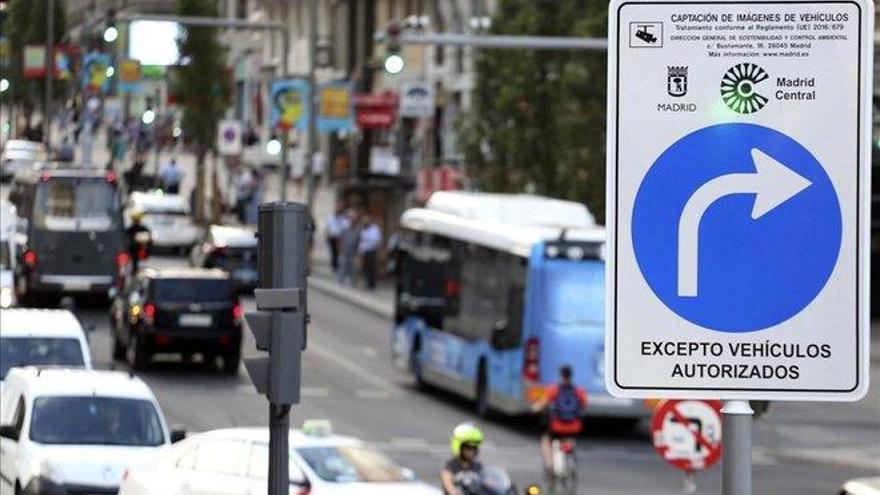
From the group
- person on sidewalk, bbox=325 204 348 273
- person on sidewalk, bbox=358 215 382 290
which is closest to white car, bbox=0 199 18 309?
person on sidewalk, bbox=358 215 382 290

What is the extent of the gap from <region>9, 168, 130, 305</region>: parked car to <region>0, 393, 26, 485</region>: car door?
74.1ft

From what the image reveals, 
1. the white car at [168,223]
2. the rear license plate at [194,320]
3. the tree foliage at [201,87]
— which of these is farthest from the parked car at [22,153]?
the rear license plate at [194,320]

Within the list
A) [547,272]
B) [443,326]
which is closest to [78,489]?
[547,272]

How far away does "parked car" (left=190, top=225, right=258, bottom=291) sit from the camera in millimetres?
52125

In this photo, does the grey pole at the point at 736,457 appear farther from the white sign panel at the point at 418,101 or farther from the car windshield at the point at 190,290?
the white sign panel at the point at 418,101

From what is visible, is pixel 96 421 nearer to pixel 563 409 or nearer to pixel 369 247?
pixel 563 409

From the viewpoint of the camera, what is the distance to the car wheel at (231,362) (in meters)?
38.9

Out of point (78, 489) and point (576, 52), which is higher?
point (576, 52)

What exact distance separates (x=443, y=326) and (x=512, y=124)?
812 cm

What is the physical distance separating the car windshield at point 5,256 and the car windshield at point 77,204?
448cm

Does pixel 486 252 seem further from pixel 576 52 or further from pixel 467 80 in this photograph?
pixel 467 80

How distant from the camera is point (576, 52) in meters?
42.0

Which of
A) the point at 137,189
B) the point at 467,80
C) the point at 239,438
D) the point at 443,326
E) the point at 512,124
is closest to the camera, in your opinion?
the point at 239,438

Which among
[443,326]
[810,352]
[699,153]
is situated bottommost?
[443,326]
